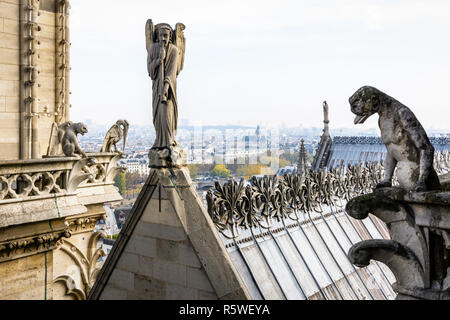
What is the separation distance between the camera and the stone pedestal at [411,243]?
4.23 m

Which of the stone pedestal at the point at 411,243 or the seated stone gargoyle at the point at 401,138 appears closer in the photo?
the stone pedestal at the point at 411,243

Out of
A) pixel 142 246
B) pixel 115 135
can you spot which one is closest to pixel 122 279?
pixel 142 246

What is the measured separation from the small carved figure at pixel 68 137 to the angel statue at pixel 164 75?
4885 millimetres

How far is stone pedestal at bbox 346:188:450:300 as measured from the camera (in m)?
4.23

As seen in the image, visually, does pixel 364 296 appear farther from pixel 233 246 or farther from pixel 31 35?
pixel 31 35

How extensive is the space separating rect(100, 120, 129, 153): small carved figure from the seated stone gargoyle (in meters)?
10.2

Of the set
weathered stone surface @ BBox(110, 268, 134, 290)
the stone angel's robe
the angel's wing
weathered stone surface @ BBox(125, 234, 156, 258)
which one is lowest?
weathered stone surface @ BBox(110, 268, 134, 290)

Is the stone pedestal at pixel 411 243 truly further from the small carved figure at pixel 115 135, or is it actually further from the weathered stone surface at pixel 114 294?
the small carved figure at pixel 115 135

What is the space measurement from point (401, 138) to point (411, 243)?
0.99 meters

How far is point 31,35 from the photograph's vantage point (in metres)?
12.2

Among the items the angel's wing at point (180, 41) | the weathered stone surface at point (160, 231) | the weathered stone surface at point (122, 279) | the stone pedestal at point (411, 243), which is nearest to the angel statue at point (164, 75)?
the angel's wing at point (180, 41)

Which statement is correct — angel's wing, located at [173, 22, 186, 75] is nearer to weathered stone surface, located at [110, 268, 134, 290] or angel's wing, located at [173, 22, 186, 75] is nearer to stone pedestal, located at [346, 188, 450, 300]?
weathered stone surface, located at [110, 268, 134, 290]

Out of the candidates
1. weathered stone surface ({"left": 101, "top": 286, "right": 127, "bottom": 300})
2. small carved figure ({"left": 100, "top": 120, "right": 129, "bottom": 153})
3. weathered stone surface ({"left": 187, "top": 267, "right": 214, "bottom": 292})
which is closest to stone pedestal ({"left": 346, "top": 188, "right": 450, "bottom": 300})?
weathered stone surface ({"left": 187, "top": 267, "right": 214, "bottom": 292})

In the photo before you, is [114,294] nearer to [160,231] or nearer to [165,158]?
[160,231]
